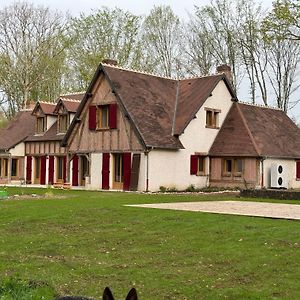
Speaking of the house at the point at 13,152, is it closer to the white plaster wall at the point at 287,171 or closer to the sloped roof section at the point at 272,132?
the sloped roof section at the point at 272,132

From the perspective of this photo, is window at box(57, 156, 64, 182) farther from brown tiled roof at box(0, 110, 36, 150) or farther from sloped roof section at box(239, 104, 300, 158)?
sloped roof section at box(239, 104, 300, 158)

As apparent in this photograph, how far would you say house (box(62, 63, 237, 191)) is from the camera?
29.8 m

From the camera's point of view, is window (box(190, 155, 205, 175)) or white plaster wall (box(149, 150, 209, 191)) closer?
white plaster wall (box(149, 150, 209, 191))

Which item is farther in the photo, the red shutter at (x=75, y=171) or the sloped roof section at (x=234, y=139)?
the red shutter at (x=75, y=171)

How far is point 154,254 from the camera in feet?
34.8

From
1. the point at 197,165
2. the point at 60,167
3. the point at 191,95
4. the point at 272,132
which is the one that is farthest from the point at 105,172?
the point at 272,132

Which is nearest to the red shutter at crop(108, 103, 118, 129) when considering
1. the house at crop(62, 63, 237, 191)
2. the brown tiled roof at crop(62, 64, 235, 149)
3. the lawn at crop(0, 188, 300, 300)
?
the house at crop(62, 63, 237, 191)

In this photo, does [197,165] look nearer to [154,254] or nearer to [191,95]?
[191,95]

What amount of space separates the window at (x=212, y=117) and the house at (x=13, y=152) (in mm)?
12285

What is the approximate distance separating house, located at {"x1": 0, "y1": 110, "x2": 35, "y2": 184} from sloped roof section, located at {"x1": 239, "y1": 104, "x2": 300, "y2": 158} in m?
14.1

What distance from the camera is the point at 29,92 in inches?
1818

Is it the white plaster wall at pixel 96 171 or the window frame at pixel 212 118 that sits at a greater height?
the window frame at pixel 212 118

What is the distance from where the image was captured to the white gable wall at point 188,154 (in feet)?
97.9

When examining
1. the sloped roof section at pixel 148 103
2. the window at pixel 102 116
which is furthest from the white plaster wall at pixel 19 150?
the sloped roof section at pixel 148 103
